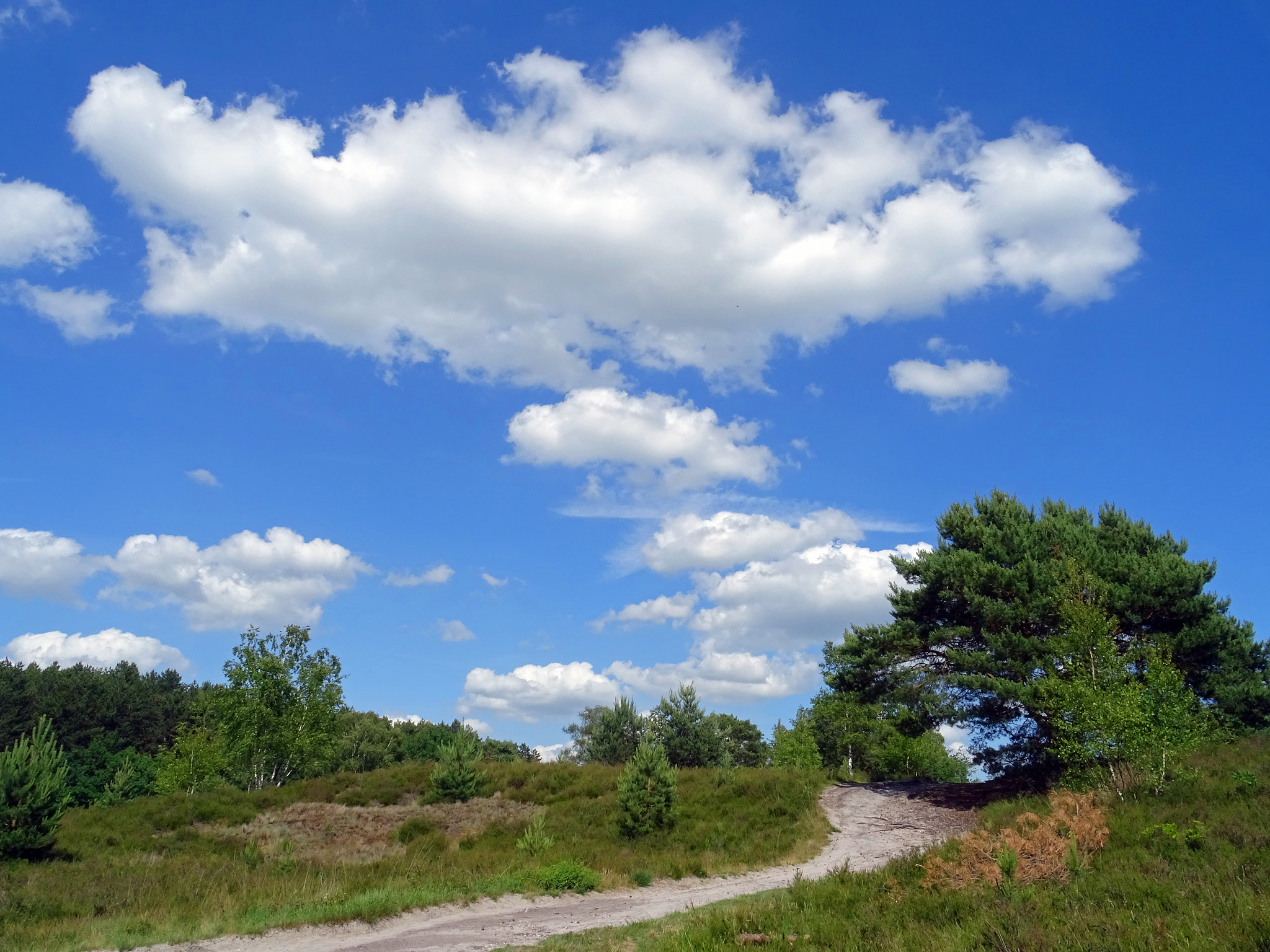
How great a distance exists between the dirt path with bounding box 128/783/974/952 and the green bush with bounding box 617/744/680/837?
13.9 feet

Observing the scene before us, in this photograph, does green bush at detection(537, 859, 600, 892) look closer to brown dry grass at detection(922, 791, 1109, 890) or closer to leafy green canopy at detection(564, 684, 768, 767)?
brown dry grass at detection(922, 791, 1109, 890)

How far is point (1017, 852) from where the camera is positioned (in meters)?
13.2

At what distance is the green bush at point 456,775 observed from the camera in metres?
29.7

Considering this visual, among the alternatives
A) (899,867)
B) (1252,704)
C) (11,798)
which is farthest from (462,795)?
(1252,704)

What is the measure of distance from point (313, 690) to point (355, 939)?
38.1m

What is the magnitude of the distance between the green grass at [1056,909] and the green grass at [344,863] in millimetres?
6121

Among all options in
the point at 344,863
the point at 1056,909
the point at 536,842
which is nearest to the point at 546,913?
the point at 536,842

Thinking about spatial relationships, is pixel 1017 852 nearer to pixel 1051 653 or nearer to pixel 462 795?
pixel 1051 653

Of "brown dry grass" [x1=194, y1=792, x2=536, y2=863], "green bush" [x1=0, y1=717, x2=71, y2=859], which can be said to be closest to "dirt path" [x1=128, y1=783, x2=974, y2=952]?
"brown dry grass" [x1=194, y1=792, x2=536, y2=863]

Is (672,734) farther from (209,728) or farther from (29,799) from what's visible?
(209,728)

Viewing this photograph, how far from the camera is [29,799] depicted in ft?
64.4

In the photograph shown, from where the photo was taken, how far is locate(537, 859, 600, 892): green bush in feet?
59.6

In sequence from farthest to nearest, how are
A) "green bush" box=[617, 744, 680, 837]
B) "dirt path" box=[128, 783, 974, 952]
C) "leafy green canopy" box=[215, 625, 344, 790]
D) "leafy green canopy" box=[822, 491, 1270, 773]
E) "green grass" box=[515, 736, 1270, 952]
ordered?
"leafy green canopy" box=[215, 625, 344, 790]
"leafy green canopy" box=[822, 491, 1270, 773]
"green bush" box=[617, 744, 680, 837]
"dirt path" box=[128, 783, 974, 952]
"green grass" box=[515, 736, 1270, 952]

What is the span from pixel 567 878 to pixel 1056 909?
11696mm
